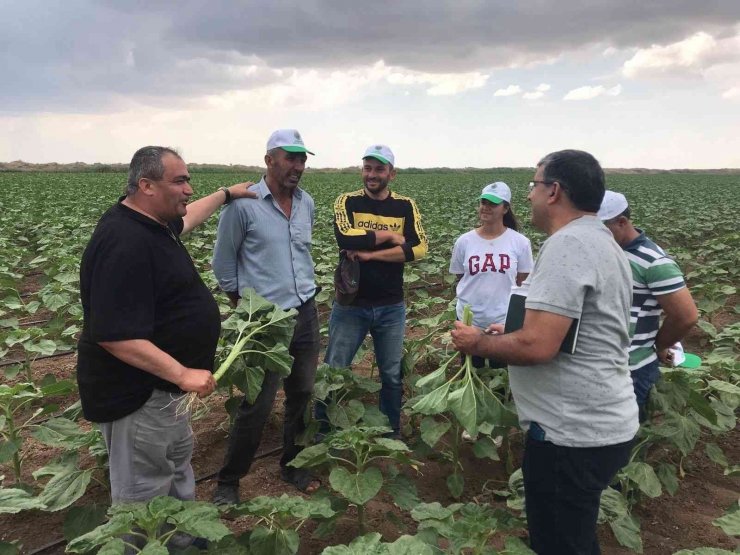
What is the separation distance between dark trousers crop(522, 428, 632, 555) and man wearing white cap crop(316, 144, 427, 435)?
1.94 m

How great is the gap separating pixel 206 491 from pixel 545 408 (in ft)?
8.26

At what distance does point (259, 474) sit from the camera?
12.4 feet

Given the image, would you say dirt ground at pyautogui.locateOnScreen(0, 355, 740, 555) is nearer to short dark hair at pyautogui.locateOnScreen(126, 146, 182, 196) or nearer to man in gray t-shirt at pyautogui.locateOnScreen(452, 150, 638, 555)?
man in gray t-shirt at pyautogui.locateOnScreen(452, 150, 638, 555)

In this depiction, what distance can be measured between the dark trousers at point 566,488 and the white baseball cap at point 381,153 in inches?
92.0

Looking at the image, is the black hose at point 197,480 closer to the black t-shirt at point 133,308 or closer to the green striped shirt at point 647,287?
the black t-shirt at point 133,308

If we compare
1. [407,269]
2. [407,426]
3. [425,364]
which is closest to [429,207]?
[407,269]

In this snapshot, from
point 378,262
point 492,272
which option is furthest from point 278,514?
point 492,272

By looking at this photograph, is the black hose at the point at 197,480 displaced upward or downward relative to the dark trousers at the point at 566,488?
downward

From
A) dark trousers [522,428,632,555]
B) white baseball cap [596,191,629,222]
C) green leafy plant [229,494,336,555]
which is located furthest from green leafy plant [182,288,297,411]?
white baseball cap [596,191,629,222]

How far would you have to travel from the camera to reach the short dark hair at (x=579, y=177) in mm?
1979

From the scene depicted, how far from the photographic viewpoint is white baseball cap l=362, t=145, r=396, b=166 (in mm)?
3883

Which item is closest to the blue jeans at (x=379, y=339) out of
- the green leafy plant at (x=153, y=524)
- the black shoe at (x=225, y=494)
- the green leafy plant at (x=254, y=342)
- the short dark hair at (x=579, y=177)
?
the black shoe at (x=225, y=494)

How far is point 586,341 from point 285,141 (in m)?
2.16

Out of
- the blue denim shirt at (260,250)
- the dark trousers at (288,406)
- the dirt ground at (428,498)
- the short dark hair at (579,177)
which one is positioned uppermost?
the short dark hair at (579,177)
